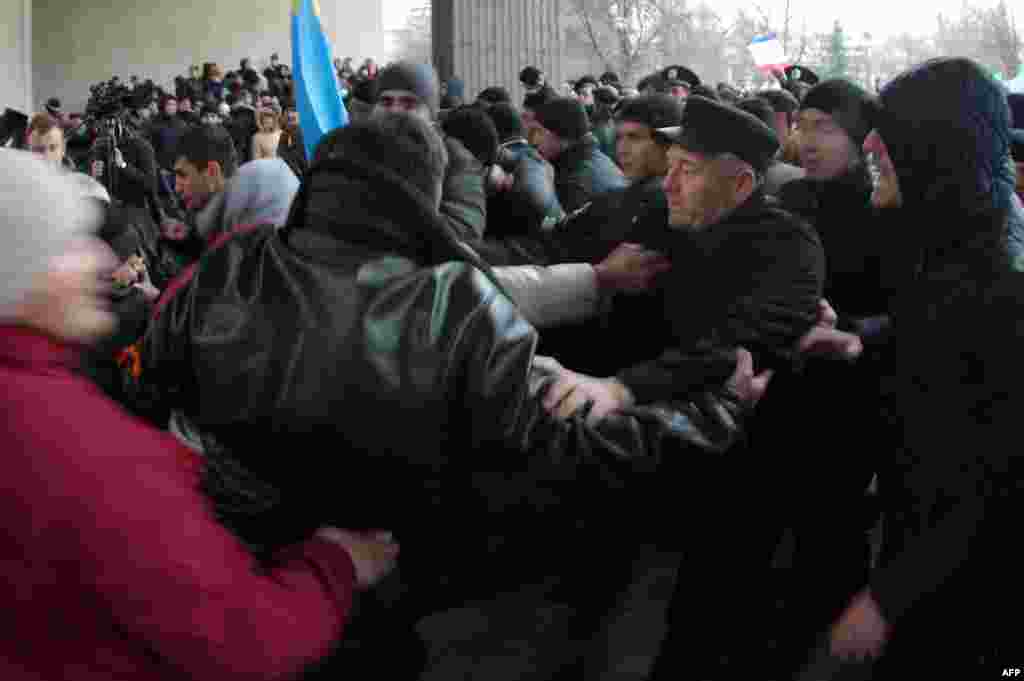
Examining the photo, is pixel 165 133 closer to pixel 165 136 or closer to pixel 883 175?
pixel 165 136

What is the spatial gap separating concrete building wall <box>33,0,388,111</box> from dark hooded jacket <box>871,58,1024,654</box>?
31.3m

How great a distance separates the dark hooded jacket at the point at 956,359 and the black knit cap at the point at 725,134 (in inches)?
32.0

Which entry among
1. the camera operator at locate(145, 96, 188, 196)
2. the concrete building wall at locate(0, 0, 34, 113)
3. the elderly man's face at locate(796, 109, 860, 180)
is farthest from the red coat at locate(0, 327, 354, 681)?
the concrete building wall at locate(0, 0, 34, 113)

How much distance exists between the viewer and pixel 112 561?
1362mm

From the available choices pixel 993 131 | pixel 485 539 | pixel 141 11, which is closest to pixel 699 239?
pixel 993 131

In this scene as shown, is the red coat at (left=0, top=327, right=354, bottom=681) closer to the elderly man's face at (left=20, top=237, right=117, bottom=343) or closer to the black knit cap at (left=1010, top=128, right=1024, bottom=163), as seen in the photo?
the elderly man's face at (left=20, top=237, right=117, bottom=343)

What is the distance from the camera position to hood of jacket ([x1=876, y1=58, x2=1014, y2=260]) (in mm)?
2342

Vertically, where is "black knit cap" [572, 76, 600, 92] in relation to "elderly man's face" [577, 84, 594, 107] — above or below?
above

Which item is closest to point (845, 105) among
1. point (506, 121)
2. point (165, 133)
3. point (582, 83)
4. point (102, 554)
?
point (506, 121)

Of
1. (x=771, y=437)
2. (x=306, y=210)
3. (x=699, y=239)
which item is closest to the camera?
(x=306, y=210)

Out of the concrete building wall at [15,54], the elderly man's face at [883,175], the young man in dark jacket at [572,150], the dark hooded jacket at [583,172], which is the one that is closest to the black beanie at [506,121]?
the young man in dark jacket at [572,150]

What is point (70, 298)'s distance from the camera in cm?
147

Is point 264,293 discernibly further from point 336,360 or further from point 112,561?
point 112,561

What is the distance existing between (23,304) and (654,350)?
2.27 m
